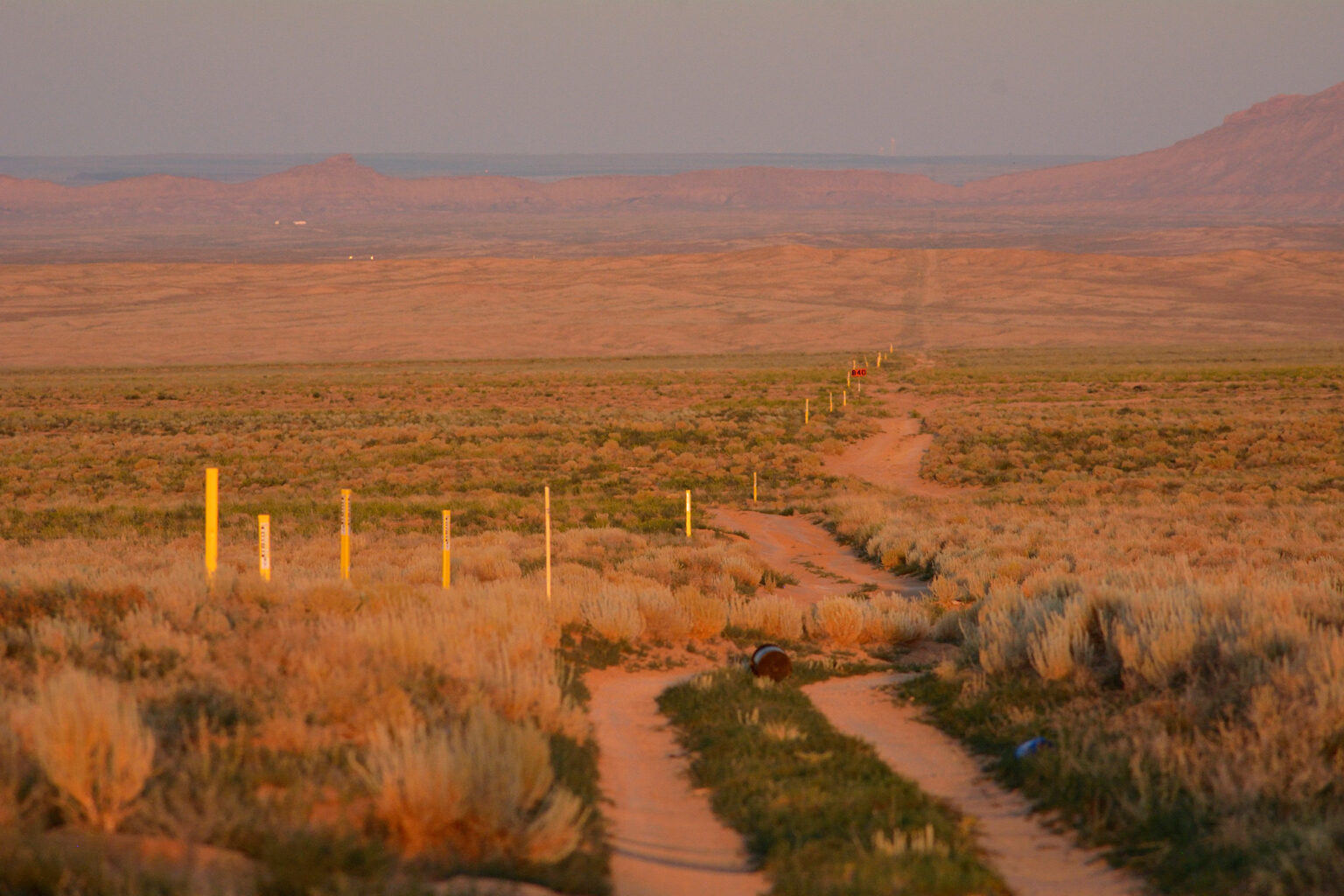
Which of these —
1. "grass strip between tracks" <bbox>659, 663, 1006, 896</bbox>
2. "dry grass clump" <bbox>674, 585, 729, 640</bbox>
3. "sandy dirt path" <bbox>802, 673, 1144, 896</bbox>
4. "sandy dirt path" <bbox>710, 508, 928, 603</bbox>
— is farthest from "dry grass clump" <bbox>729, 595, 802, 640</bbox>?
"grass strip between tracks" <bbox>659, 663, 1006, 896</bbox>

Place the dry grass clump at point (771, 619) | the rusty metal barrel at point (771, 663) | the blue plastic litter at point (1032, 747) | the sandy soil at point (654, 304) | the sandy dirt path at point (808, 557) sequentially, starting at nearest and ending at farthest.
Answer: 1. the blue plastic litter at point (1032, 747)
2. the rusty metal barrel at point (771, 663)
3. the dry grass clump at point (771, 619)
4. the sandy dirt path at point (808, 557)
5. the sandy soil at point (654, 304)

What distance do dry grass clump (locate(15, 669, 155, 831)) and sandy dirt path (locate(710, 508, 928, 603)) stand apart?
1046cm

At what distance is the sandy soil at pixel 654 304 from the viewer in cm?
8469

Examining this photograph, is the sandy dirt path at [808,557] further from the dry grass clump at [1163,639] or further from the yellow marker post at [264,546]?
the yellow marker post at [264,546]

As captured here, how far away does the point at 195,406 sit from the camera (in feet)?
151

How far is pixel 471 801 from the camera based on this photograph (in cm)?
522

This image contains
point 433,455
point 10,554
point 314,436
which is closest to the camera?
point 10,554

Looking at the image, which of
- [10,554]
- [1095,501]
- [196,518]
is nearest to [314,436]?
[196,518]

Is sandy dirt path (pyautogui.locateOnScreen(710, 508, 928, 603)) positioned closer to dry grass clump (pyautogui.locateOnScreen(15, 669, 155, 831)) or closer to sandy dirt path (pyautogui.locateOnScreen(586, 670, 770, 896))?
sandy dirt path (pyautogui.locateOnScreen(586, 670, 770, 896))

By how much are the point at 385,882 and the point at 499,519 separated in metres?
17.3

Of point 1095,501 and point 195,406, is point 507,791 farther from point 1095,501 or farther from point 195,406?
point 195,406

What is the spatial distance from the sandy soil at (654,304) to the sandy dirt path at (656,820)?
71555mm

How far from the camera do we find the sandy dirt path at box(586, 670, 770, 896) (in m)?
5.61

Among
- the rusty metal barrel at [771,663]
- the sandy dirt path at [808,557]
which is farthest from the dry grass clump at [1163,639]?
the rusty metal barrel at [771,663]
